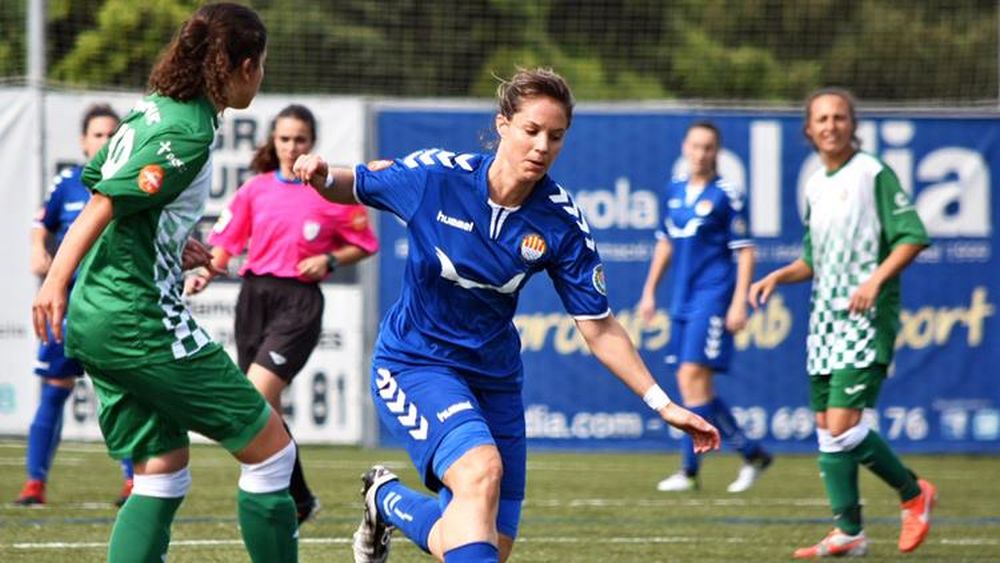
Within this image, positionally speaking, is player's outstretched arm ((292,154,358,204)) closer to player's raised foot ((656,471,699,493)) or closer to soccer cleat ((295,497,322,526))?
soccer cleat ((295,497,322,526))

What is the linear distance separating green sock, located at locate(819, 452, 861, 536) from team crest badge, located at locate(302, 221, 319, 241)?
8.30ft

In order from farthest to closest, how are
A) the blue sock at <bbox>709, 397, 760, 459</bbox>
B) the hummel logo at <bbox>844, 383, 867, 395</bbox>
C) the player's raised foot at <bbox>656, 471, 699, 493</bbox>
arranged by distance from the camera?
the blue sock at <bbox>709, 397, 760, 459</bbox> → the player's raised foot at <bbox>656, 471, 699, 493</bbox> → the hummel logo at <bbox>844, 383, 867, 395</bbox>

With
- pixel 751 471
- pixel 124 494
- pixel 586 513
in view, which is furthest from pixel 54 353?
pixel 751 471

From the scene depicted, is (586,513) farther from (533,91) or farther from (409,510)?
(533,91)

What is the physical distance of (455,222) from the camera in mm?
5238

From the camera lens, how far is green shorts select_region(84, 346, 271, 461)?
4.88 metres

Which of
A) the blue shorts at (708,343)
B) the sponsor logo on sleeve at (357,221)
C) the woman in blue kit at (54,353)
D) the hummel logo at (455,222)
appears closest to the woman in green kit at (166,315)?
the hummel logo at (455,222)

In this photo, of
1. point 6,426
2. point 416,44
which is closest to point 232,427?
point 6,426

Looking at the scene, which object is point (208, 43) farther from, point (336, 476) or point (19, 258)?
point (19, 258)

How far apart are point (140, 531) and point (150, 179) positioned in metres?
1.01

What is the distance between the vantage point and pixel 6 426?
12680 mm

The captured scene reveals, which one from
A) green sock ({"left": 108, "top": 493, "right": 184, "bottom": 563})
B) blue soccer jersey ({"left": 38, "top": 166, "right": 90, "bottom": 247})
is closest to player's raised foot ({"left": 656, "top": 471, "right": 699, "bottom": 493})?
blue soccer jersey ({"left": 38, "top": 166, "right": 90, "bottom": 247})

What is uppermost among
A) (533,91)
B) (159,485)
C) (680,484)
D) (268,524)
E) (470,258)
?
(533,91)

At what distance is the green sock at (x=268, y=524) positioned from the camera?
506 cm
